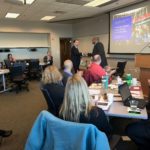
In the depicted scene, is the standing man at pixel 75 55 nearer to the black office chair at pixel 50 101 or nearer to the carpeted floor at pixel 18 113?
the carpeted floor at pixel 18 113

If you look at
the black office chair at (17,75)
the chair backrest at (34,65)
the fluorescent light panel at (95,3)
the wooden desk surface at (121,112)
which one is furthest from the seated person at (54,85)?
the chair backrest at (34,65)

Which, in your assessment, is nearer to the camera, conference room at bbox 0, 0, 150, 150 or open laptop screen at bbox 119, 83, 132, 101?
conference room at bbox 0, 0, 150, 150

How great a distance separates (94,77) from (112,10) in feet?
16.2

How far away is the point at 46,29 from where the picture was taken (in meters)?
10.8

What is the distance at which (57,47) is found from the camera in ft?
37.2

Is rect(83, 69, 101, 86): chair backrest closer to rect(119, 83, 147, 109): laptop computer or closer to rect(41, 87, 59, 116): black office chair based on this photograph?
rect(119, 83, 147, 109): laptop computer

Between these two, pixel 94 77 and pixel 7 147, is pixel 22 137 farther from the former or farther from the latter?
pixel 94 77

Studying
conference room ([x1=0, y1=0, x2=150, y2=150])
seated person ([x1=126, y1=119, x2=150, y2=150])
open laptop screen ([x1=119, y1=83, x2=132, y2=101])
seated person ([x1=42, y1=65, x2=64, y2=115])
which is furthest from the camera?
seated person ([x1=42, y1=65, x2=64, y2=115])

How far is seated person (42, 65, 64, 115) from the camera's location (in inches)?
A: 101

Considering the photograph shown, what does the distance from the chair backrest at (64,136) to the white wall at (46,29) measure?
30.3 feet

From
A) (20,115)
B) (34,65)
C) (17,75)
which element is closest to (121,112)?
(20,115)

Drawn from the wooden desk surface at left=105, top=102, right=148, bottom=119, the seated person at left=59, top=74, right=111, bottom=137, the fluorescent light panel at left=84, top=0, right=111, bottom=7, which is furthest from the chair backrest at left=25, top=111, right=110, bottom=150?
the fluorescent light panel at left=84, top=0, right=111, bottom=7

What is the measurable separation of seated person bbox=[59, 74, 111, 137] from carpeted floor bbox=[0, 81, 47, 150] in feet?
5.13

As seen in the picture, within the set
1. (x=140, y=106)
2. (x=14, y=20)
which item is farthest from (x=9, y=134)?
(x=14, y=20)
